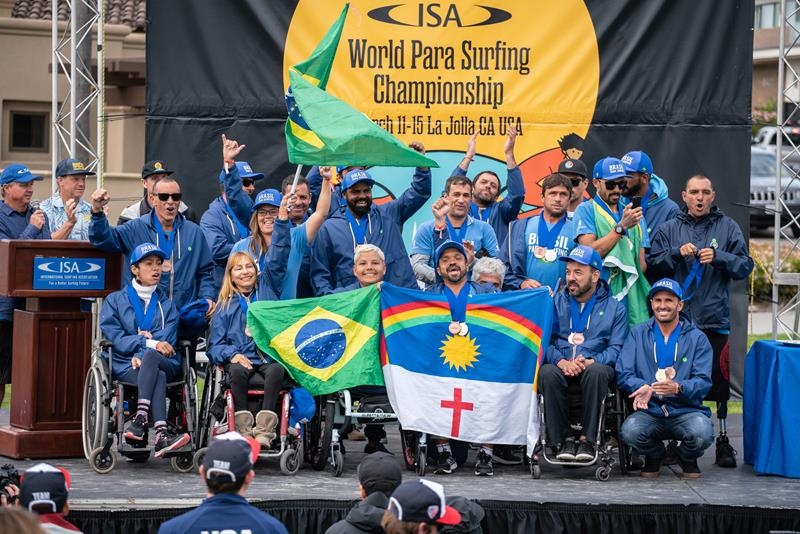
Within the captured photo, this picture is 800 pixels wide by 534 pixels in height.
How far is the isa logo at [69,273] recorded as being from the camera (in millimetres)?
8898

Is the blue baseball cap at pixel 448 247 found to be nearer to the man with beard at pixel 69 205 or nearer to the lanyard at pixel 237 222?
the lanyard at pixel 237 222

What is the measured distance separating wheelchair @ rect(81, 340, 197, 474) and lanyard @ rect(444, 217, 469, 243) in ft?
6.27

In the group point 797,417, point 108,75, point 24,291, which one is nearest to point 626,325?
point 797,417

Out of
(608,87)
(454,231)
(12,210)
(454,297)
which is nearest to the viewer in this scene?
(454,297)

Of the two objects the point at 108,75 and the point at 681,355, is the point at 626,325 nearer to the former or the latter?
the point at 681,355

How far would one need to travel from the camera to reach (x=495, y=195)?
10039 millimetres

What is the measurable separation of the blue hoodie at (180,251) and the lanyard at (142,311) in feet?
0.73

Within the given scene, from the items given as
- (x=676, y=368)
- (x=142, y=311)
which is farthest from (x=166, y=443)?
(x=676, y=368)

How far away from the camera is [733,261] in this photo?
907 centimetres

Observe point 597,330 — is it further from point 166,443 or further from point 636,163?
point 166,443

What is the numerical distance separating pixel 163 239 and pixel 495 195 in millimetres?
2424

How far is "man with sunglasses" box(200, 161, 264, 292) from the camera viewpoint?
10.0 meters

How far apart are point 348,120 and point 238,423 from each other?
199 centimetres

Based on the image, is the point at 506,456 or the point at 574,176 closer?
the point at 506,456
